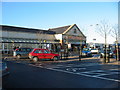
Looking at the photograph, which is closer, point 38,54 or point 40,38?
Result: point 38,54

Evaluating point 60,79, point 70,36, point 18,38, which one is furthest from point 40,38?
point 60,79

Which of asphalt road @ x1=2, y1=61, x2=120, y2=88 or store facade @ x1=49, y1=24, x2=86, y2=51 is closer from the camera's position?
asphalt road @ x1=2, y1=61, x2=120, y2=88

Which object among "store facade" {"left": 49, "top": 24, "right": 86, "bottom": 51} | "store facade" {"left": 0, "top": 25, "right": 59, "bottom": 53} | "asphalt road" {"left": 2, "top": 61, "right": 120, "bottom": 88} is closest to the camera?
"asphalt road" {"left": 2, "top": 61, "right": 120, "bottom": 88}

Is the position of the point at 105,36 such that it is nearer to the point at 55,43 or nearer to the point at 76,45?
the point at 55,43

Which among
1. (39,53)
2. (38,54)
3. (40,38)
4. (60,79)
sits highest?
(40,38)

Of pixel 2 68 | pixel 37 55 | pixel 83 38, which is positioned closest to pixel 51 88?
pixel 2 68

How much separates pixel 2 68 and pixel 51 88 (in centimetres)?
285

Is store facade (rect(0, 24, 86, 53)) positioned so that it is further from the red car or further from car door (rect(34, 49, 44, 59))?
car door (rect(34, 49, 44, 59))

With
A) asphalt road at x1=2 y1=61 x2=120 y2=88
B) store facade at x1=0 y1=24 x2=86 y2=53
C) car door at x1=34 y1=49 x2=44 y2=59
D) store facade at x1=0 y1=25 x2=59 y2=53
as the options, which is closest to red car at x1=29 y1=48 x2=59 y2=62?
car door at x1=34 y1=49 x2=44 y2=59

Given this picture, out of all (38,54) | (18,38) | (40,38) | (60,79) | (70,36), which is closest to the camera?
(60,79)

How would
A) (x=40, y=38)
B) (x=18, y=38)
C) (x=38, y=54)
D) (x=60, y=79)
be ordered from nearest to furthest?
(x=60, y=79) < (x=38, y=54) < (x=18, y=38) < (x=40, y=38)

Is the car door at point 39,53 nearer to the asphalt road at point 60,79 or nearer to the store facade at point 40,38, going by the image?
the asphalt road at point 60,79

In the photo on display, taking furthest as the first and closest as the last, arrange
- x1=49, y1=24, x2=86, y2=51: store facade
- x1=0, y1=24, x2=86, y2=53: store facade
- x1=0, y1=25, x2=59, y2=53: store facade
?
x1=49, y1=24, x2=86, y2=51: store facade → x1=0, y1=24, x2=86, y2=53: store facade → x1=0, y1=25, x2=59, y2=53: store facade

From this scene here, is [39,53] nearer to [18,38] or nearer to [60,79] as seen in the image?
[60,79]
